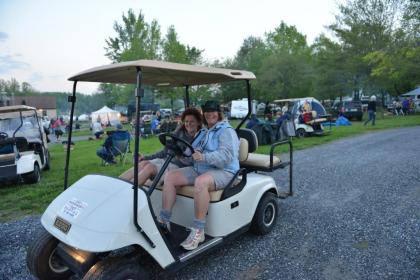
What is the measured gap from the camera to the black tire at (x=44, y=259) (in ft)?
8.77

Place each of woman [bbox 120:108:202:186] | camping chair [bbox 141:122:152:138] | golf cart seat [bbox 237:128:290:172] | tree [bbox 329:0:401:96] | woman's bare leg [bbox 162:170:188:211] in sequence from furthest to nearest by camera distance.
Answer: tree [bbox 329:0:401:96]
camping chair [bbox 141:122:152:138]
golf cart seat [bbox 237:128:290:172]
woman [bbox 120:108:202:186]
woman's bare leg [bbox 162:170:188:211]

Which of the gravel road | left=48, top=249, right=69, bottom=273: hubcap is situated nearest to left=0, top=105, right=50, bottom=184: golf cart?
the gravel road

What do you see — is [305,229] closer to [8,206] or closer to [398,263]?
[398,263]

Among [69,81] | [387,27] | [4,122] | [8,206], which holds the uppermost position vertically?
[387,27]

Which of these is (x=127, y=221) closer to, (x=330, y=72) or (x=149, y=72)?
(x=149, y=72)

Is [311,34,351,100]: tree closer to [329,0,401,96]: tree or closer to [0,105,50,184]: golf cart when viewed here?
[329,0,401,96]: tree

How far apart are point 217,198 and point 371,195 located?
10.4 feet

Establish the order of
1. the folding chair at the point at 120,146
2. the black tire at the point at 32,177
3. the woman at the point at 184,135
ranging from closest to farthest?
1. the woman at the point at 184,135
2. the black tire at the point at 32,177
3. the folding chair at the point at 120,146

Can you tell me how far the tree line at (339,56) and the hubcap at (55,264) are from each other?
14.5 meters

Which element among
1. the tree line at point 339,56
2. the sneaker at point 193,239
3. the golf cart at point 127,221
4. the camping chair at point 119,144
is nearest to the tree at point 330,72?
the tree line at point 339,56

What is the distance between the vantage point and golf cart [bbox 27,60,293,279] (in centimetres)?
230

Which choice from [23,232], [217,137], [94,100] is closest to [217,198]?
[217,137]

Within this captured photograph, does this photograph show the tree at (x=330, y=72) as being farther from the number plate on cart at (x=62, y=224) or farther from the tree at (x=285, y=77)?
the number plate on cart at (x=62, y=224)

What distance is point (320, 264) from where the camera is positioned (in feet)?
9.83
